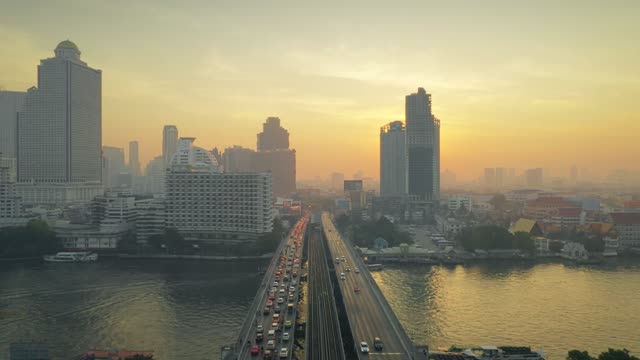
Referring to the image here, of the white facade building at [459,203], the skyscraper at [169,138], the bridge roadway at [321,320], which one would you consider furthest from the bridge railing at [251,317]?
the skyscraper at [169,138]

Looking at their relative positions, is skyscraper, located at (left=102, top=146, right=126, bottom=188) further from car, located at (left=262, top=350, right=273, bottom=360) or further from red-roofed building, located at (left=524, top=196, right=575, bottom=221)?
car, located at (left=262, top=350, right=273, bottom=360)

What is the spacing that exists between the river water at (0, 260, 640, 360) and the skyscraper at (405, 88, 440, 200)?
21.7 m

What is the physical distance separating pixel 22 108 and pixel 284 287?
115 ft

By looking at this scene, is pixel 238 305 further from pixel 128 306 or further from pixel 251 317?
pixel 251 317

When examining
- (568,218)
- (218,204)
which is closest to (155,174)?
(218,204)

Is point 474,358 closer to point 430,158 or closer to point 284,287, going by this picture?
point 284,287

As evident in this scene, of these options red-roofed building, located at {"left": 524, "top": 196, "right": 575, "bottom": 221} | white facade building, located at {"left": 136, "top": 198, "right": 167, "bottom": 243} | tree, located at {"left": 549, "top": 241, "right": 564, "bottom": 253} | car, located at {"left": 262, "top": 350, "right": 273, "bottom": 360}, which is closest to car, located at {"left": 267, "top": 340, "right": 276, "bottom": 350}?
car, located at {"left": 262, "top": 350, "right": 273, "bottom": 360}

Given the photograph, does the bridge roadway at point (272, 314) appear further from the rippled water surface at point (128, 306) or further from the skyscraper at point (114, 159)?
the skyscraper at point (114, 159)

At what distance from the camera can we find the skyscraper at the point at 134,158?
78.5 metres

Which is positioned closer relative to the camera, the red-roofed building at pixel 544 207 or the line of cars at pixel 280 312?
the line of cars at pixel 280 312

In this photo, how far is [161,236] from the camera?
22.5 meters

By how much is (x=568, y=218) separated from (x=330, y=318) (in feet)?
72.4

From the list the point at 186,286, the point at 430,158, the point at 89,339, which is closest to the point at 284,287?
the point at 186,286

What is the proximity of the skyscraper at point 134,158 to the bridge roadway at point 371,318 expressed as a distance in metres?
67.5
